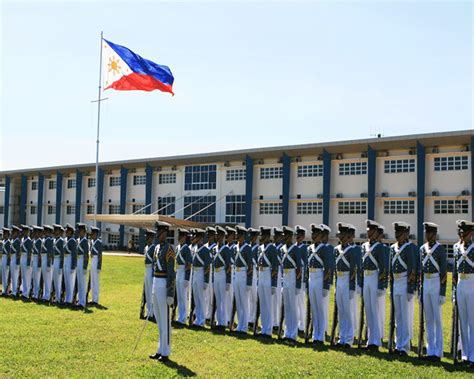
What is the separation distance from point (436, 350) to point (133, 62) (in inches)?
611

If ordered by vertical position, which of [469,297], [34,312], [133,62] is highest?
[133,62]

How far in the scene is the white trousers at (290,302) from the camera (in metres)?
10.6

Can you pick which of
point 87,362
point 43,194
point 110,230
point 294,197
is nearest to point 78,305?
point 87,362

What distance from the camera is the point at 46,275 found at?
15672 millimetres

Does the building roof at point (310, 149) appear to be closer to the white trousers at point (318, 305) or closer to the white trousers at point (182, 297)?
the white trousers at point (182, 297)

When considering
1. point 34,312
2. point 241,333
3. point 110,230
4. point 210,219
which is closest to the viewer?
point 241,333

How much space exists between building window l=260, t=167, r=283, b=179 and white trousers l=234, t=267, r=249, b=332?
2978 cm

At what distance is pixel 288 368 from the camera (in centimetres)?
830

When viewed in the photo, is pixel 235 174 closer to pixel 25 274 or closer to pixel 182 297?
pixel 25 274

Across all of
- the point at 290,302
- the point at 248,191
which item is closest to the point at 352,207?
the point at 248,191

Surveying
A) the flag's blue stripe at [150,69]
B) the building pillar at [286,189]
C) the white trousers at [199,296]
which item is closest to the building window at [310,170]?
the building pillar at [286,189]

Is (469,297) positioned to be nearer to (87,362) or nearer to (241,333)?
(241,333)

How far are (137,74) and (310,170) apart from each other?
2093 centimetres

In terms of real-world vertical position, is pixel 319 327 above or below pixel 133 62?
below
